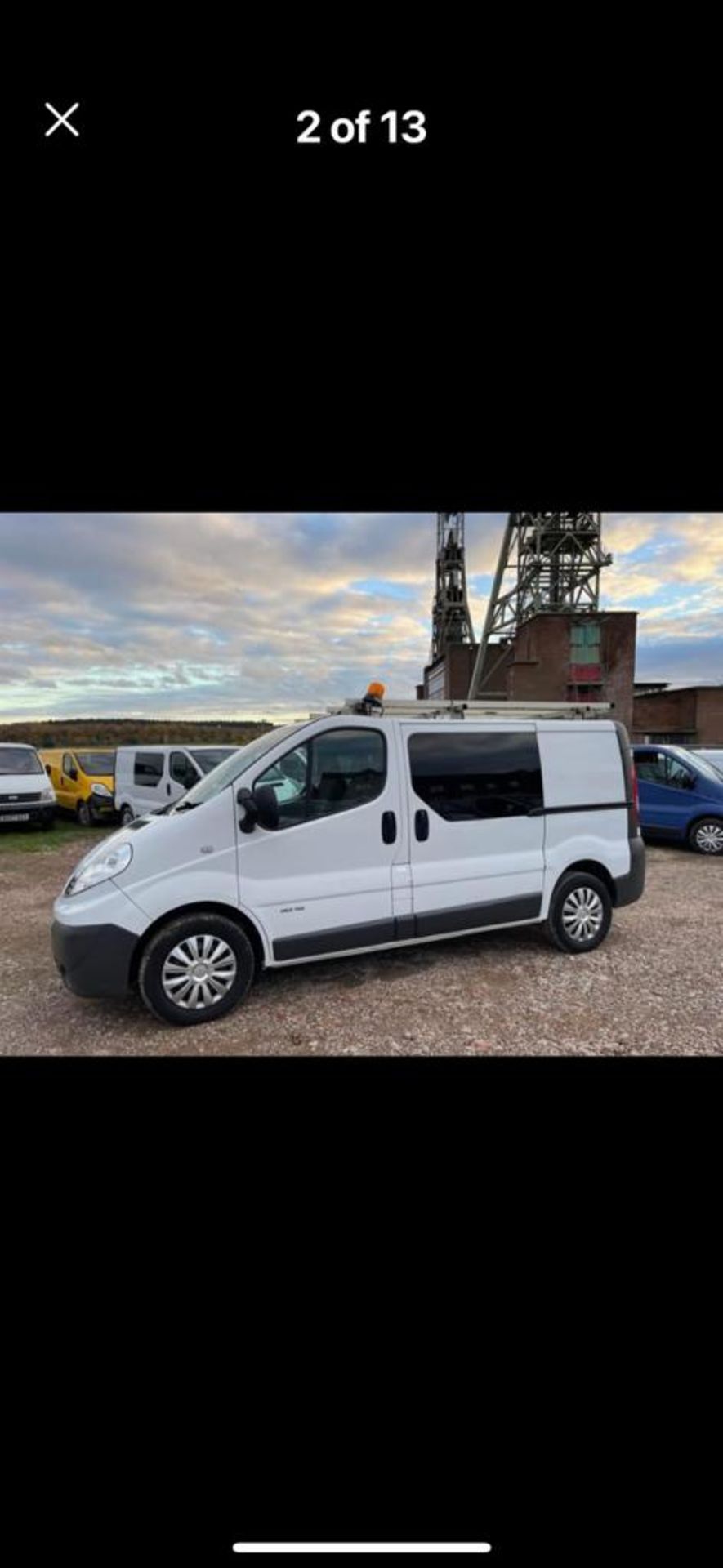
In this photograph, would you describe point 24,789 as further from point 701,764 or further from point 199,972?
point 701,764

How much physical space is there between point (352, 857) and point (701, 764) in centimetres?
706

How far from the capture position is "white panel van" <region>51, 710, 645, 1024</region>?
3.11 metres

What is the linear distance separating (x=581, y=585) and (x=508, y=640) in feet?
16.0

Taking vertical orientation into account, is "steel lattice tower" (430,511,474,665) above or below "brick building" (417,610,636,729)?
above

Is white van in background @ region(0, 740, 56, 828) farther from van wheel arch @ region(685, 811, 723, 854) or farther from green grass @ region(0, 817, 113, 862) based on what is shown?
van wheel arch @ region(685, 811, 723, 854)

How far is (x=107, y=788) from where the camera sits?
11.0 meters

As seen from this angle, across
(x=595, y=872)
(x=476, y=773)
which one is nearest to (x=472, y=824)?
(x=476, y=773)

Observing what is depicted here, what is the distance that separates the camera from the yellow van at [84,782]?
10.9m

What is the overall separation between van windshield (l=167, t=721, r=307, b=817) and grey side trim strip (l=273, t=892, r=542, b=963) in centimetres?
99

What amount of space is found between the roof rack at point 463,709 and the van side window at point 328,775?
0.22 metres

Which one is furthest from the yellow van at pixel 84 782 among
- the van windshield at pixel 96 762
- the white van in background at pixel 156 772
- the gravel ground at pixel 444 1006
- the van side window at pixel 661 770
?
the van side window at pixel 661 770

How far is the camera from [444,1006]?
346cm

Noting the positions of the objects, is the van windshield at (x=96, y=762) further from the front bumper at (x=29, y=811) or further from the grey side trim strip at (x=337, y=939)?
the grey side trim strip at (x=337, y=939)
